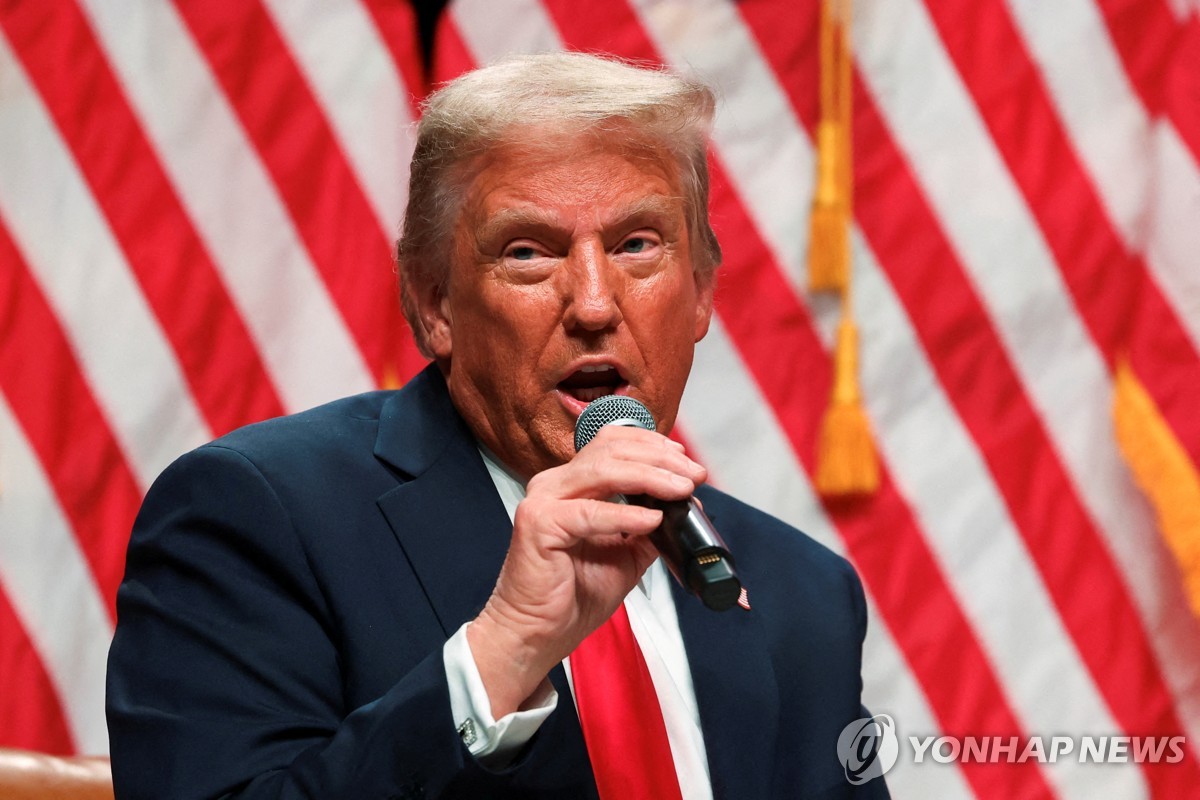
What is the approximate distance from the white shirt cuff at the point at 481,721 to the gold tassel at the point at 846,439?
1673 mm

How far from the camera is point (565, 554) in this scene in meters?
1.31

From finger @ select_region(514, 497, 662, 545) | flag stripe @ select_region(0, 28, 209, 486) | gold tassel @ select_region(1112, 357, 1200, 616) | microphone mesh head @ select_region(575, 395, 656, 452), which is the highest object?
flag stripe @ select_region(0, 28, 209, 486)

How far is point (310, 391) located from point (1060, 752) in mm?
1738

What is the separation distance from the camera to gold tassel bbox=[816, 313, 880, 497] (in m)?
2.90

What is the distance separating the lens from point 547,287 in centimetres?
166

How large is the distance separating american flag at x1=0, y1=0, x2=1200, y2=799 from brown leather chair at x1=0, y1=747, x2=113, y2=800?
3.19 ft

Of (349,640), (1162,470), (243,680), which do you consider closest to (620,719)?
(349,640)

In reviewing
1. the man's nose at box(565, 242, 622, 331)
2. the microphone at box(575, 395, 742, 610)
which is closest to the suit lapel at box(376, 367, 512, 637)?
the man's nose at box(565, 242, 622, 331)

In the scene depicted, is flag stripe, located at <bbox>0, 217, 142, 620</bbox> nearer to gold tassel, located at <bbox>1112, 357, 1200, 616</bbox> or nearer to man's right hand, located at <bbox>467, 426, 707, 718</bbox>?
man's right hand, located at <bbox>467, 426, 707, 718</bbox>

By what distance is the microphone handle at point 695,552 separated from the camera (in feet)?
3.78

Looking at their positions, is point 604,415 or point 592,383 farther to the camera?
point 592,383

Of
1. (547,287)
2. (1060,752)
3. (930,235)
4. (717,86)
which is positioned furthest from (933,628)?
(547,287)

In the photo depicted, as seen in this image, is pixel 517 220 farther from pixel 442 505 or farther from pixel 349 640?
pixel 349 640

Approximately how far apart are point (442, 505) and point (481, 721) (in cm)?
41
